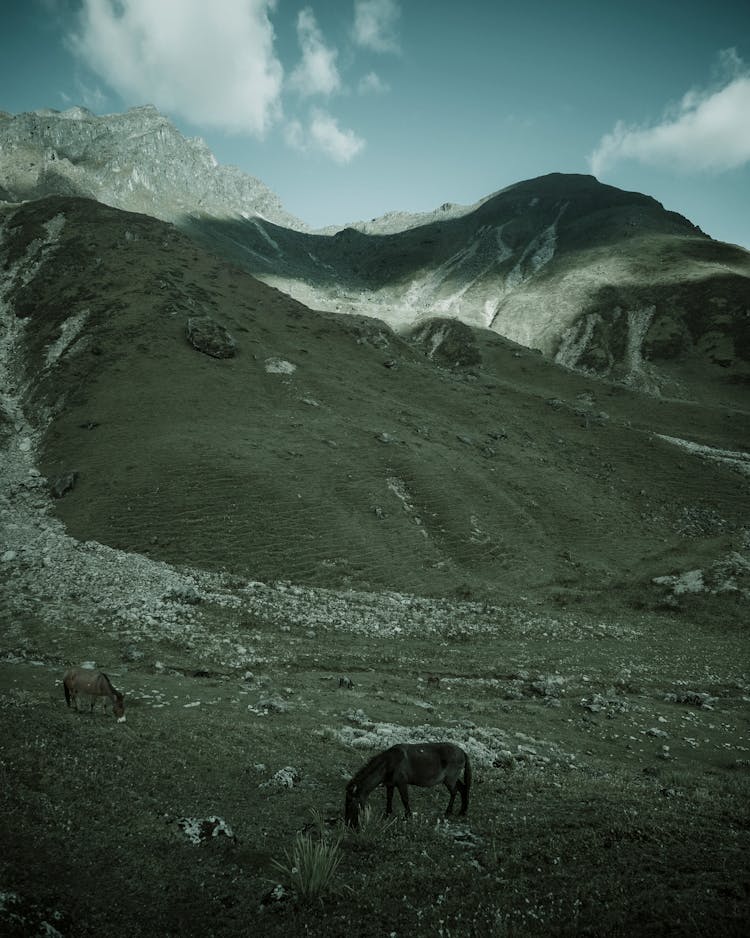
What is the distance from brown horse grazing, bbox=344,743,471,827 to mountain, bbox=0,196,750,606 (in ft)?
66.6

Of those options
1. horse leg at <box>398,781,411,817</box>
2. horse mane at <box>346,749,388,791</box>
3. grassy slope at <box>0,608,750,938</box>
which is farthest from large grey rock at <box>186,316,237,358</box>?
horse leg at <box>398,781,411,817</box>

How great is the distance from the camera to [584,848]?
819 centimetres

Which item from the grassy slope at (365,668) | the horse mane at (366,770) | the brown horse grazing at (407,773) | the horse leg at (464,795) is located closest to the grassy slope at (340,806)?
the grassy slope at (365,668)

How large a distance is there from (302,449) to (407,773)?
35.4 meters

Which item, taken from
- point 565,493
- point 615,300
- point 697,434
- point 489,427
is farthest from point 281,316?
point 615,300

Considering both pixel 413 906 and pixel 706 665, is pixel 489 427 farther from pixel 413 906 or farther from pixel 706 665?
pixel 413 906

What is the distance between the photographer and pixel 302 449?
43.3 metres

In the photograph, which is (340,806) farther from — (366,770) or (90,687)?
(90,687)

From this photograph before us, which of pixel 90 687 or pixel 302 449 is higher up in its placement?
pixel 302 449

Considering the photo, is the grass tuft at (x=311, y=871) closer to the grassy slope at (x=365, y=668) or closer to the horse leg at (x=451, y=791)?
the grassy slope at (x=365, y=668)

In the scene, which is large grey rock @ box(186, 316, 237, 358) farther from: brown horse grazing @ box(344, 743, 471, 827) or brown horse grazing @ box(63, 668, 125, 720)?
brown horse grazing @ box(344, 743, 471, 827)

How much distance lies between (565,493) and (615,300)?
121 m

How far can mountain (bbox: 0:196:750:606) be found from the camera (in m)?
33.0

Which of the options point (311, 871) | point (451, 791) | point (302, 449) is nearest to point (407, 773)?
point (451, 791)
